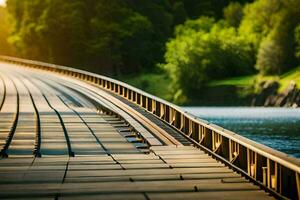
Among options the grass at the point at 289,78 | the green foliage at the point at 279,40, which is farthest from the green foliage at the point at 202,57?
the grass at the point at 289,78

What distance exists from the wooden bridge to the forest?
72649 millimetres

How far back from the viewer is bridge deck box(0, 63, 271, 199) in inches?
469

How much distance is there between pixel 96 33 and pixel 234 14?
3535 cm

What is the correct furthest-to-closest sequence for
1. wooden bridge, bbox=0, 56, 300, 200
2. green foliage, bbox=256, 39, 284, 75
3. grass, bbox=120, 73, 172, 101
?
grass, bbox=120, 73, 172, 101 → green foliage, bbox=256, 39, 284, 75 → wooden bridge, bbox=0, 56, 300, 200

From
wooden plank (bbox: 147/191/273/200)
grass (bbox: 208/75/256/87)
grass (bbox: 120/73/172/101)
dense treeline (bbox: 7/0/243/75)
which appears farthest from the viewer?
grass (bbox: 120/73/172/101)

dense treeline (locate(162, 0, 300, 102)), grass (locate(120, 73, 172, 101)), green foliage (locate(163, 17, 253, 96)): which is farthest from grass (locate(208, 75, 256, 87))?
grass (locate(120, 73, 172, 101))

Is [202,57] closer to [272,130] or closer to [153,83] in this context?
[153,83]

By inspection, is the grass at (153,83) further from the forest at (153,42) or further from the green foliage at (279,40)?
the green foliage at (279,40)

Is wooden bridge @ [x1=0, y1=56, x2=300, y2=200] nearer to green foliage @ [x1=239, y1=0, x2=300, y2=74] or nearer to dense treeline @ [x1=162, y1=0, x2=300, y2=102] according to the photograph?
green foliage @ [x1=239, y1=0, x2=300, y2=74]

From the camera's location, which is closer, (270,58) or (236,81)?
(270,58)

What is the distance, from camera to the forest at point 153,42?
4031 inches

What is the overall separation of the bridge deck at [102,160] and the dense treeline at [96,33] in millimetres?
71872

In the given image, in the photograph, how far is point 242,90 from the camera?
97625 mm

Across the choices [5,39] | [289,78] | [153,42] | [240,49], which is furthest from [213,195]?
[5,39]
